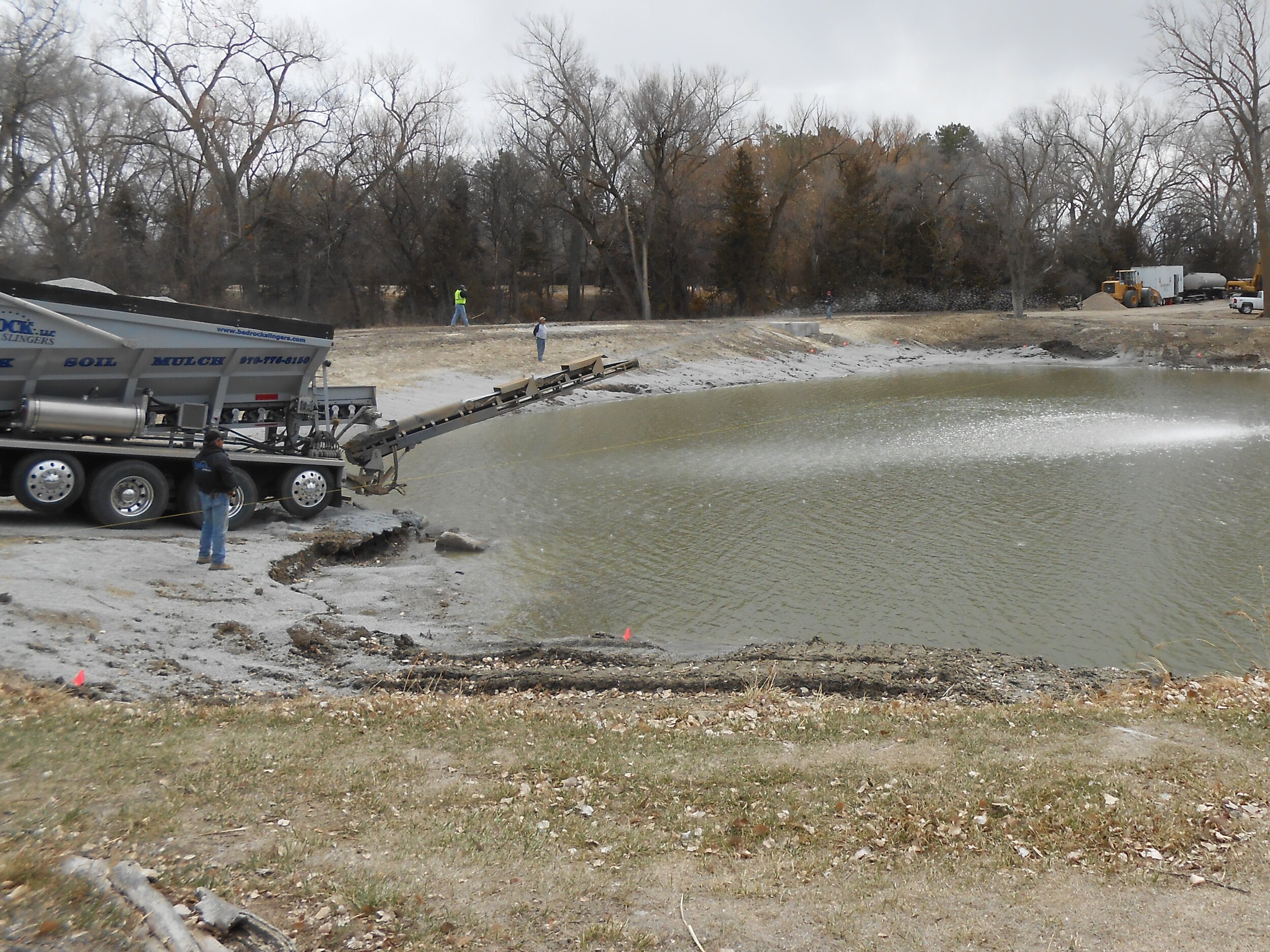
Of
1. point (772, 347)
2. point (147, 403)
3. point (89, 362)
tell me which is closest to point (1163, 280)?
point (772, 347)

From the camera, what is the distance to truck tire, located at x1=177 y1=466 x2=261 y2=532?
15.1 m

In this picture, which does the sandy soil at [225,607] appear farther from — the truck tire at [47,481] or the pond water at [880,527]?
the pond water at [880,527]

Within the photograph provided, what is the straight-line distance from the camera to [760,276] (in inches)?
2594

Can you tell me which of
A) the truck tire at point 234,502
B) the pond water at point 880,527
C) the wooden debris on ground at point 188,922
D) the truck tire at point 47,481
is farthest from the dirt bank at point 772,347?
the wooden debris on ground at point 188,922

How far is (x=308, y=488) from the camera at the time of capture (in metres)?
16.6

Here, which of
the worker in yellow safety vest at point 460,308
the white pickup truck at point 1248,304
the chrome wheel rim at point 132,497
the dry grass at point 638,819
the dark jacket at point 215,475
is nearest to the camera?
the dry grass at point 638,819

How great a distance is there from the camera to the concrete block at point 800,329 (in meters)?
50.8

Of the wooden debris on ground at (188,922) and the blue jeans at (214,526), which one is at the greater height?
the blue jeans at (214,526)

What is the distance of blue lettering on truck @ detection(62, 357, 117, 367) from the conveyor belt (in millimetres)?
4500

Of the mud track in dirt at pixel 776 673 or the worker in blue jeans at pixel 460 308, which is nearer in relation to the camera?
the mud track in dirt at pixel 776 673

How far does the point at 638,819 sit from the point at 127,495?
1098cm

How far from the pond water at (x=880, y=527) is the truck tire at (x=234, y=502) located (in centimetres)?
370

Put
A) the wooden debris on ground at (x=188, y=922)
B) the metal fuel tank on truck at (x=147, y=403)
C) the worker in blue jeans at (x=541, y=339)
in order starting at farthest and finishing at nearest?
1. the worker in blue jeans at (x=541, y=339)
2. the metal fuel tank on truck at (x=147, y=403)
3. the wooden debris on ground at (x=188, y=922)

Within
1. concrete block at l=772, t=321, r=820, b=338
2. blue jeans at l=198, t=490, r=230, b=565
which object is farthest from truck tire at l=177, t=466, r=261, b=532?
concrete block at l=772, t=321, r=820, b=338
